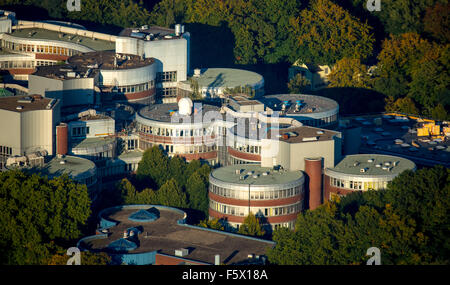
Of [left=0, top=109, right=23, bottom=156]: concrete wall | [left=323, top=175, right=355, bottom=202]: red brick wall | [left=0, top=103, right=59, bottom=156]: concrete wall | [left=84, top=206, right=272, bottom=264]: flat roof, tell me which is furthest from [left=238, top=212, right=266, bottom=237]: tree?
[left=0, top=109, right=23, bottom=156]: concrete wall

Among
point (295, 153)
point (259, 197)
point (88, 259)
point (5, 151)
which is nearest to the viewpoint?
point (88, 259)

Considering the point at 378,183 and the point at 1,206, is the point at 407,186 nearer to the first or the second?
the point at 378,183

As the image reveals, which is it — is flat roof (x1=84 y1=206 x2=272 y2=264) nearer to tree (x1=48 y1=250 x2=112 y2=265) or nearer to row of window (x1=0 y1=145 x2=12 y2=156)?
tree (x1=48 y1=250 x2=112 y2=265)

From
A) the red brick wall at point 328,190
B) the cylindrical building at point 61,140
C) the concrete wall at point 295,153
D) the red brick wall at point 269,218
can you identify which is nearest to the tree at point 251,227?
the red brick wall at point 269,218

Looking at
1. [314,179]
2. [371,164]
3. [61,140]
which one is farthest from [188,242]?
[371,164]

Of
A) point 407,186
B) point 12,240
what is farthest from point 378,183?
point 12,240

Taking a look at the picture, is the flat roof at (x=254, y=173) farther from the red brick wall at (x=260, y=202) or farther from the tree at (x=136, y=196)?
the tree at (x=136, y=196)

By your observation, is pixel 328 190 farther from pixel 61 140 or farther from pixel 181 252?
pixel 61 140
